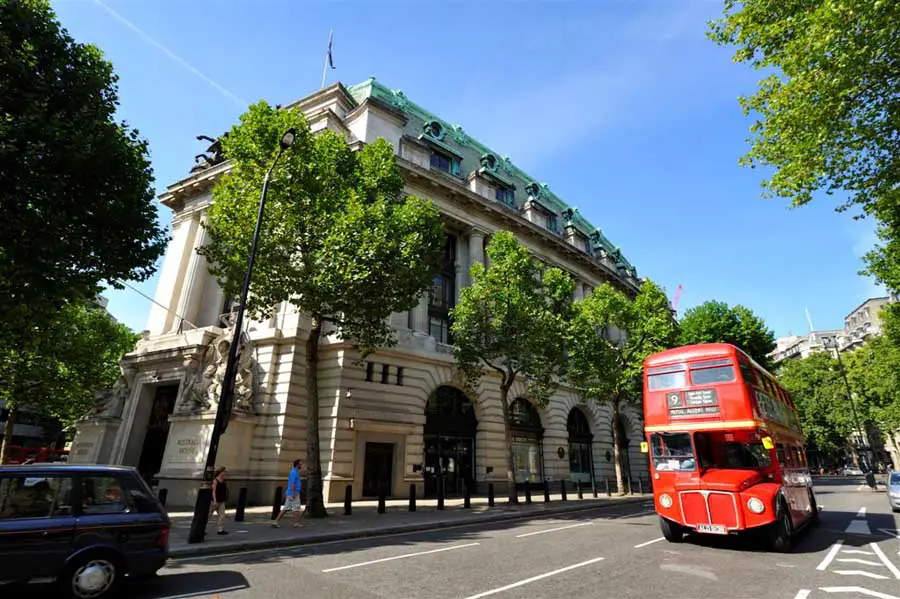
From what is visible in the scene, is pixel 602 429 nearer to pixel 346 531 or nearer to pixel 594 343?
pixel 594 343

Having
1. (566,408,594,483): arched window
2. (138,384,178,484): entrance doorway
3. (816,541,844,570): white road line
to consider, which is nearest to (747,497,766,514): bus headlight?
(816,541,844,570): white road line

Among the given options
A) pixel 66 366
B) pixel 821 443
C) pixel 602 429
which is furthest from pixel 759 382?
pixel 821 443

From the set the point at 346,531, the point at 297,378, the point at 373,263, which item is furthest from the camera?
the point at 297,378

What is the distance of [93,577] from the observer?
20.6 ft

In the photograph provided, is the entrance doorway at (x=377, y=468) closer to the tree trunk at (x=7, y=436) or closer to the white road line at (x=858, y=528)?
the white road line at (x=858, y=528)

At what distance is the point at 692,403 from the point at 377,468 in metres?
16.2

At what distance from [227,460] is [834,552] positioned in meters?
20.7

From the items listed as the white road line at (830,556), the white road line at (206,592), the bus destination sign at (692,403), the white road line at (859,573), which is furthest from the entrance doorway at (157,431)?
the white road line at (859,573)

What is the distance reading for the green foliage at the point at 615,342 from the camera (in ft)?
86.0

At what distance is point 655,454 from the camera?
11.6 meters

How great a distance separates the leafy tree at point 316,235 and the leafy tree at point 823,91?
11685 millimetres

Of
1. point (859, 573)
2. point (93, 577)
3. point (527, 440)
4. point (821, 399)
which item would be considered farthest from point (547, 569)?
point (821, 399)

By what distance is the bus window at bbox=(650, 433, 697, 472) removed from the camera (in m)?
11.1

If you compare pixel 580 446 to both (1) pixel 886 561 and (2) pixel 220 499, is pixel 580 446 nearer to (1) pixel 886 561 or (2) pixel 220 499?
(1) pixel 886 561
